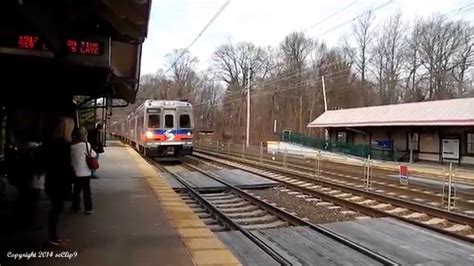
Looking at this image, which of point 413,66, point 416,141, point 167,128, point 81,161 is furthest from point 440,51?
point 81,161

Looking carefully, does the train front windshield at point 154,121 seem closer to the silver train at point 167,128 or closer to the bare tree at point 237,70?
the silver train at point 167,128

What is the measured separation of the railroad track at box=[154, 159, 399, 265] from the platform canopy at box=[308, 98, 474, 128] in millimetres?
16563

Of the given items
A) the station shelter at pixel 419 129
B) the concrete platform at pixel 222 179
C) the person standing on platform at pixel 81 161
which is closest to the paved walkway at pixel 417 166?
the station shelter at pixel 419 129

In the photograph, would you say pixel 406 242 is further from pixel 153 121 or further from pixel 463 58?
pixel 463 58

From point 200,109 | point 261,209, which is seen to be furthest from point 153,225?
point 200,109

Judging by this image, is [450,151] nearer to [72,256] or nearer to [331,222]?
[331,222]

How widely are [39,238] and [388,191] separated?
37.9 ft

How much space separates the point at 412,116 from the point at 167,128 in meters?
15.1

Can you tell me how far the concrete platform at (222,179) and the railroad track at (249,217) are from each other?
820 millimetres

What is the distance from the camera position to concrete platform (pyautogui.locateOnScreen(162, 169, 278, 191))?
1502 cm

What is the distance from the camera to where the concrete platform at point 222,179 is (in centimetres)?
1502

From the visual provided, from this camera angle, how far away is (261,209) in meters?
11.2

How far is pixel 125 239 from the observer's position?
619 centimetres

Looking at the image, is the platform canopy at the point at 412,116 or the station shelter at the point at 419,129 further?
the station shelter at the point at 419,129
